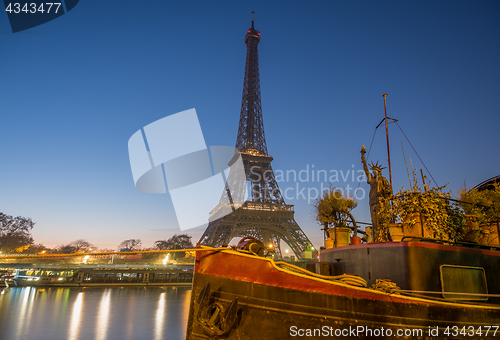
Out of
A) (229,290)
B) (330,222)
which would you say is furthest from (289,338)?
(330,222)

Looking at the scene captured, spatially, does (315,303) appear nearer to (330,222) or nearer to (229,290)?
(229,290)

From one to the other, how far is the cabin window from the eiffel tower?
35179 millimetres

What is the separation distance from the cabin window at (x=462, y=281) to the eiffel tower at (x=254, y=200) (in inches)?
1385

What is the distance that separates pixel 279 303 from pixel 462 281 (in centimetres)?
359

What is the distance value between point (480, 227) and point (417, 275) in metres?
2.58

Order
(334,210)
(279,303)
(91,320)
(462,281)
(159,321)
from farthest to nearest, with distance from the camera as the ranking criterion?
A: 1. (159,321)
2. (91,320)
3. (334,210)
4. (462,281)
5. (279,303)

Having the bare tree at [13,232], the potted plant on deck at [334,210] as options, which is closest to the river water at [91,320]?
the potted plant on deck at [334,210]

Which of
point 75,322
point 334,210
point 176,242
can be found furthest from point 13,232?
point 334,210

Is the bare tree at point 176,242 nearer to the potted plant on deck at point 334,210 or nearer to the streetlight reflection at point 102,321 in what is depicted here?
the streetlight reflection at point 102,321

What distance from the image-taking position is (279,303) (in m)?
4.29

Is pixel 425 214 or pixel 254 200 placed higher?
pixel 254 200

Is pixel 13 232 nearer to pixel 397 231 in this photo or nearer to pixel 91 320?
pixel 91 320

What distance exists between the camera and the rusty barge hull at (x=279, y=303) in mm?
4191

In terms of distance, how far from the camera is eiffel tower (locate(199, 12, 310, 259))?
140 feet
